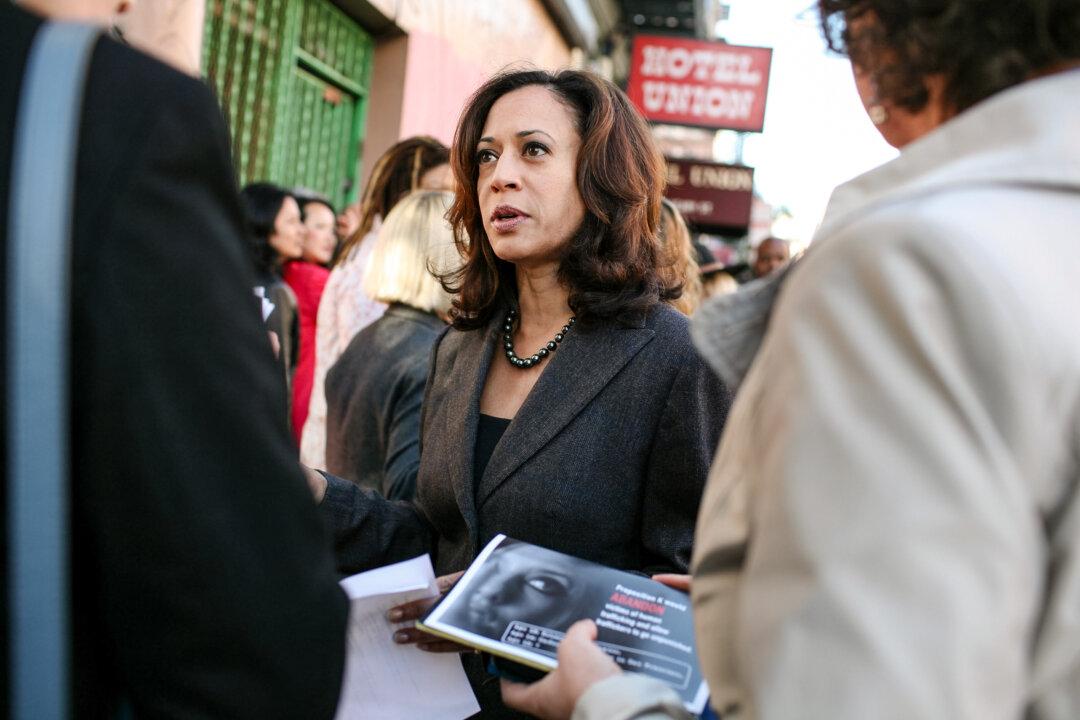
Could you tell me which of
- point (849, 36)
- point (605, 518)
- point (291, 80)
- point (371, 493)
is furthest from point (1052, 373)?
point (291, 80)

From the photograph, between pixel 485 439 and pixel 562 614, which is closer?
pixel 562 614

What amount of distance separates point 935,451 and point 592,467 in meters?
1.30

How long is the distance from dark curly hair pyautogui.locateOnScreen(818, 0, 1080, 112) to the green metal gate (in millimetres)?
4754

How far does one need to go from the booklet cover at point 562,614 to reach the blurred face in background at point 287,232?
390cm

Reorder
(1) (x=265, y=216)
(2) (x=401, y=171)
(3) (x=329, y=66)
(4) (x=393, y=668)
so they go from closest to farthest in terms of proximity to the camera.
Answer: (4) (x=393, y=668)
(2) (x=401, y=171)
(1) (x=265, y=216)
(3) (x=329, y=66)

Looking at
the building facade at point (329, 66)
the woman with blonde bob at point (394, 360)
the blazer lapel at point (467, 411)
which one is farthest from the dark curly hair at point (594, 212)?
the building facade at point (329, 66)

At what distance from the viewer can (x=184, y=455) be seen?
89 centimetres

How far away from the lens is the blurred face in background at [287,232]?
203 inches

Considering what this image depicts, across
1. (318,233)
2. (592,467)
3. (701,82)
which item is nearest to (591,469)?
(592,467)

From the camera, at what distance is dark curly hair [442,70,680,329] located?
2328mm

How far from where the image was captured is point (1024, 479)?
82 centimetres

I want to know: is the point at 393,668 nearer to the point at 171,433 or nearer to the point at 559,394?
the point at 559,394

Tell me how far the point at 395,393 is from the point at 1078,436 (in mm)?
2408

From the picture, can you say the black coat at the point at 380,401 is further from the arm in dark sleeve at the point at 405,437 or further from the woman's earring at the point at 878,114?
the woman's earring at the point at 878,114
